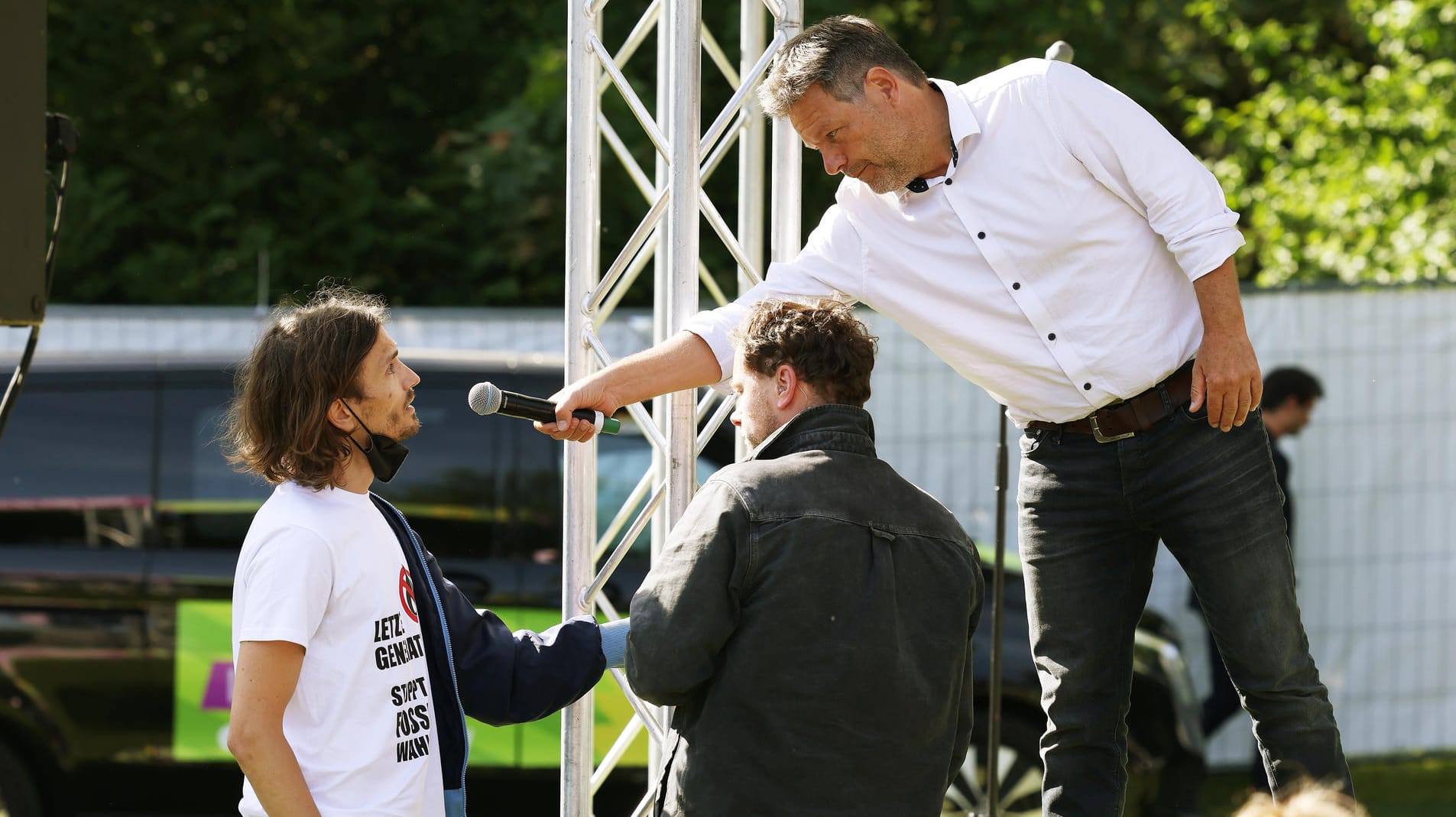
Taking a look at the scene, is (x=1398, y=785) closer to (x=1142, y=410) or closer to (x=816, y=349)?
(x=1142, y=410)

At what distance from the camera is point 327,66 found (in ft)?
32.7

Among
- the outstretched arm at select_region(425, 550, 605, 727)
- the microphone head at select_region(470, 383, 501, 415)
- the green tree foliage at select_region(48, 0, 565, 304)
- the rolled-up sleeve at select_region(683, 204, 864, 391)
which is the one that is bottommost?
the outstretched arm at select_region(425, 550, 605, 727)

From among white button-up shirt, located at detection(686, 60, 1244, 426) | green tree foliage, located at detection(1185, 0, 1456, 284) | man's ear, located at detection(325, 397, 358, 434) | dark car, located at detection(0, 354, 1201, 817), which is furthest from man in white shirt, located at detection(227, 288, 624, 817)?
green tree foliage, located at detection(1185, 0, 1456, 284)

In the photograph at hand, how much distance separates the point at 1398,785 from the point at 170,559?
5.14 metres

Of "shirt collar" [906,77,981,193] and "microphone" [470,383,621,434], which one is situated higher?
"shirt collar" [906,77,981,193]

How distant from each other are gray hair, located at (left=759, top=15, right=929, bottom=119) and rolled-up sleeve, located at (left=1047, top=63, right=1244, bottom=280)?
0.93 ft

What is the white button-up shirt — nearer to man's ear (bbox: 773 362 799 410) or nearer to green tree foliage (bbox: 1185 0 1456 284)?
man's ear (bbox: 773 362 799 410)

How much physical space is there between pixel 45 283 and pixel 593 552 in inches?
46.1

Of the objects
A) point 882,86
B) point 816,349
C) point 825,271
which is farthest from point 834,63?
point 816,349

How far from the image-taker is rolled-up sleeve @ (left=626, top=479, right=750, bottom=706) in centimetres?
215

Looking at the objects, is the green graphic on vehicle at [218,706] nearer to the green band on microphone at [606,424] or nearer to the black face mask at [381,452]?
the green band on microphone at [606,424]

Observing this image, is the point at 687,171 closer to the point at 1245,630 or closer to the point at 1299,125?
the point at 1245,630

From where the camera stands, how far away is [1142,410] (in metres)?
2.62

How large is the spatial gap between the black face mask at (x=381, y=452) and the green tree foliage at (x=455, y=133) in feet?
21.9
